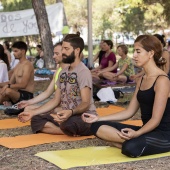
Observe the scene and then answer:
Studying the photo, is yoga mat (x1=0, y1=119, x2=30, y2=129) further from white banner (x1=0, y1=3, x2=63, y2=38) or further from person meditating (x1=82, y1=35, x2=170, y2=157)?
white banner (x1=0, y1=3, x2=63, y2=38)

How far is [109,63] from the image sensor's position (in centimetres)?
988

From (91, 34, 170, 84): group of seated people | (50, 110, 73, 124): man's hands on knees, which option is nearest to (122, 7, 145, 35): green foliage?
(91, 34, 170, 84): group of seated people

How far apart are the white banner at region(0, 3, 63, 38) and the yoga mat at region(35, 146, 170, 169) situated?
11.6 m

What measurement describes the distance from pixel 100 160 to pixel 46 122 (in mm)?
1333

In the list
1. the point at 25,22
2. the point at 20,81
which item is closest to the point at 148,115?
the point at 20,81

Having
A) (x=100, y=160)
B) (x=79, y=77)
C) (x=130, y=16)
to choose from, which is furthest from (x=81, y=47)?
(x=130, y=16)

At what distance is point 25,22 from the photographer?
51.8 ft

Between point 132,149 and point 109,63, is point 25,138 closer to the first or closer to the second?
→ point 132,149

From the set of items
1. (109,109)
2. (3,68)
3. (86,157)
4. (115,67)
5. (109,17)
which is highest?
(3,68)

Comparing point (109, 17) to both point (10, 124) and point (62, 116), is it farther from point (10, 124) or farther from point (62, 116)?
point (62, 116)

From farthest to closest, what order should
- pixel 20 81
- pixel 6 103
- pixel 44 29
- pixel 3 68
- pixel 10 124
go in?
pixel 44 29
pixel 6 103
pixel 3 68
pixel 20 81
pixel 10 124

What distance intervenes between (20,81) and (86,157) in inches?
120

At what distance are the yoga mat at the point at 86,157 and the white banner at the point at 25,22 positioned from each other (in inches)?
455

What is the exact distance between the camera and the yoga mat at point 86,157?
12.6 feet
